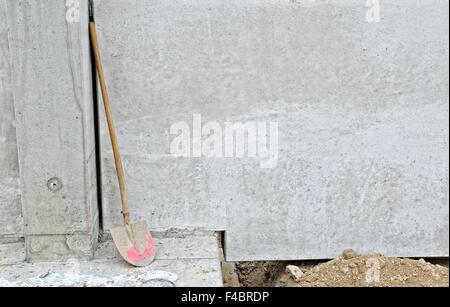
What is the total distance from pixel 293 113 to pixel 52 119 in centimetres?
131

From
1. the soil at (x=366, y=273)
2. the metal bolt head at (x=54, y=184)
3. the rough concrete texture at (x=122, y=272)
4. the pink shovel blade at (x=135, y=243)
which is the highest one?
the metal bolt head at (x=54, y=184)

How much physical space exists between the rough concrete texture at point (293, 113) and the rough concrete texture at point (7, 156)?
1.61 feet

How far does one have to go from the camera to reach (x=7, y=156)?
10.0 ft

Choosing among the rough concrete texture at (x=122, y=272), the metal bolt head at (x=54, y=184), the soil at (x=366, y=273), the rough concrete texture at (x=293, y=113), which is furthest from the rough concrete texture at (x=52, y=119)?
the soil at (x=366, y=273)

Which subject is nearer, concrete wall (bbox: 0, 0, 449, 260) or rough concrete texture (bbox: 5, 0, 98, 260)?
rough concrete texture (bbox: 5, 0, 98, 260)

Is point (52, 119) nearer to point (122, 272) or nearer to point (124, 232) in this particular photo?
point (124, 232)

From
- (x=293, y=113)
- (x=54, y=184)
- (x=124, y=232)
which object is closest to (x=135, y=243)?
(x=124, y=232)

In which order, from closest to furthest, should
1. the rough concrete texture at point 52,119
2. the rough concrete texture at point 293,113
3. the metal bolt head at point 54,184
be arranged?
1. the rough concrete texture at point 52,119
2. the metal bolt head at point 54,184
3. the rough concrete texture at point 293,113

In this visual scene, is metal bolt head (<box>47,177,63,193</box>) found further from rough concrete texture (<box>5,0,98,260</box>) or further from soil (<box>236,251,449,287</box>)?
soil (<box>236,251,449,287</box>)

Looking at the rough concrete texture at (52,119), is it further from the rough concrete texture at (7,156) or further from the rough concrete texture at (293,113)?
the rough concrete texture at (293,113)

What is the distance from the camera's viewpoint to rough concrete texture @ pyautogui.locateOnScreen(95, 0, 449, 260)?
10.0 feet

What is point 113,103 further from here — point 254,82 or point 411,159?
point 411,159

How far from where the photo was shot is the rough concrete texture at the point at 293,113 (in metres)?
3.05

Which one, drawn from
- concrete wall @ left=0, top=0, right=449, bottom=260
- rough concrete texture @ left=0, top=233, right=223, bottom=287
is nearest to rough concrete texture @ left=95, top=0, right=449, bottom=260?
concrete wall @ left=0, top=0, right=449, bottom=260
